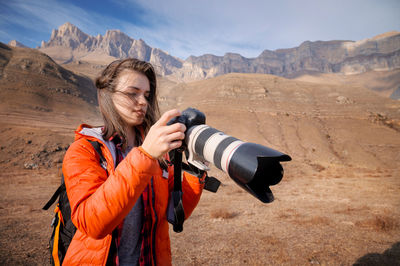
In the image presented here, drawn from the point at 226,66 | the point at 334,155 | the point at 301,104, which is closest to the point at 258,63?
the point at 226,66

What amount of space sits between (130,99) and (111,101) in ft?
0.52

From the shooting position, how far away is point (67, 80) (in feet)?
177

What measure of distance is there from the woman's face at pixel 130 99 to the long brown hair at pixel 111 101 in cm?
4

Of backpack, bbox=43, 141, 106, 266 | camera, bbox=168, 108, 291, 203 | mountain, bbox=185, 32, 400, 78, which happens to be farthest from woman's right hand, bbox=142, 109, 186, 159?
mountain, bbox=185, 32, 400, 78

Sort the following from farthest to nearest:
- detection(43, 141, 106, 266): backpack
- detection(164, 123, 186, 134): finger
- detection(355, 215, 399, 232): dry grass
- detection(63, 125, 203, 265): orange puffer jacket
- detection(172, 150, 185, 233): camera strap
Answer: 1. detection(355, 215, 399, 232): dry grass
2. detection(172, 150, 185, 233): camera strap
3. detection(43, 141, 106, 266): backpack
4. detection(164, 123, 186, 134): finger
5. detection(63, 125, 203, 265): orange puffer jacket

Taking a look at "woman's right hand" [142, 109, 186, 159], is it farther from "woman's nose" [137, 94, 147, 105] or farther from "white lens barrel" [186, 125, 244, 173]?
"woman's nose" [137, 94, 147, 105]

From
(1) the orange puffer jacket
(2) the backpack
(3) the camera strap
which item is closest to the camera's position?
(1) the orange puffer jacket

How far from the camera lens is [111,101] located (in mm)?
1611

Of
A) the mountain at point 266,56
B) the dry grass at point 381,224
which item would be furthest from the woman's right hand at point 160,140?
the mountain at point 266,56

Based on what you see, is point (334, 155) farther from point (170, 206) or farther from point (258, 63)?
point (258, 63)

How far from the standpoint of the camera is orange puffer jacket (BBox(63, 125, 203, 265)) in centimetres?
100

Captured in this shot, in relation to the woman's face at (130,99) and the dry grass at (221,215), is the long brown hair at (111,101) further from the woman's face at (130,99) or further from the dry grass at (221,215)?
the dry grass at (221,215)

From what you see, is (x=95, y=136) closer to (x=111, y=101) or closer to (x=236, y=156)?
(x=111, y=101)

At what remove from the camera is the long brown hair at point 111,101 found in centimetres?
154
